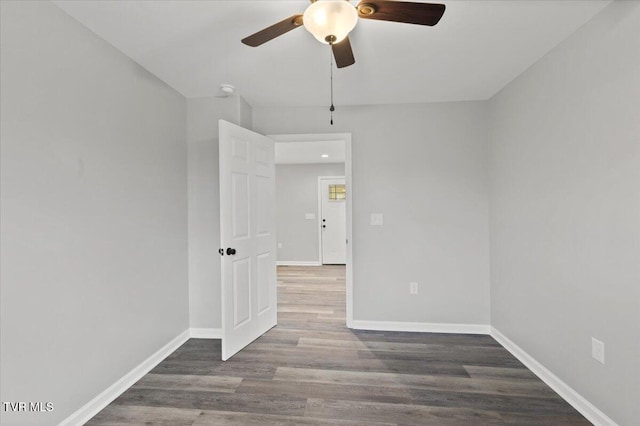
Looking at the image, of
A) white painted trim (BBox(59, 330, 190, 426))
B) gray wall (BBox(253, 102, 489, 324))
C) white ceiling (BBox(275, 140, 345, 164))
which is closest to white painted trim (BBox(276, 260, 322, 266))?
white ceiling (BBox(275, 140, 345, 164))

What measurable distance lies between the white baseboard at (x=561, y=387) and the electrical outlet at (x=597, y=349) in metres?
0.31

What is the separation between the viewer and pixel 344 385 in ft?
6.86

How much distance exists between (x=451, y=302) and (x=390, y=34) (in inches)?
101

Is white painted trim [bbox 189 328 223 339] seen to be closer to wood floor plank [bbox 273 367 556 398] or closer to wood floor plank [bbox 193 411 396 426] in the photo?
wood floor plank [bbox 273 367 556 398]

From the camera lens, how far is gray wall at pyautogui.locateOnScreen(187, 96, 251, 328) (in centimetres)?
288

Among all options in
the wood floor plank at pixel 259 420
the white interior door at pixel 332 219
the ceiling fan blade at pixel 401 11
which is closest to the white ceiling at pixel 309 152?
the white interior door at pixel 332 219

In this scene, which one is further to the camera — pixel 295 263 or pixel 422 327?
pixel 295 263

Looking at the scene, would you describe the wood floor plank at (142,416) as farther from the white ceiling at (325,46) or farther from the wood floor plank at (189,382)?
the white ceiling at (325,46)

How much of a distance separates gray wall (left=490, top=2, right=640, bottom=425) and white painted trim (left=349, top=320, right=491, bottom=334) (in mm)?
405

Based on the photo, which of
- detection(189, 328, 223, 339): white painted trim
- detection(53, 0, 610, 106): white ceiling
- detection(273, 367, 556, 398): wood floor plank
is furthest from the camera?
detection(189, 328, 223, 339): white painted trim

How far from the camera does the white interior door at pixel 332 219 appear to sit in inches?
259

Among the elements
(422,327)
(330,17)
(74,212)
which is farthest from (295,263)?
(330,17)

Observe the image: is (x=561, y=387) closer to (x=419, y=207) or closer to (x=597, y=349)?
(x=597, y=349)

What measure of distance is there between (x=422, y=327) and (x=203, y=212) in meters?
2.56
